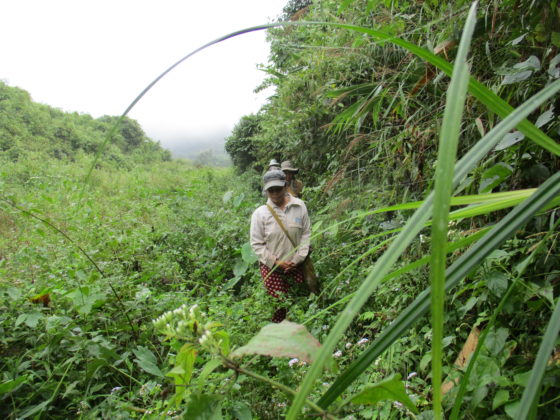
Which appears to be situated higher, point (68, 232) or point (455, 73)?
point (455, 73)

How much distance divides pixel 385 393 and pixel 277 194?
2.23 m

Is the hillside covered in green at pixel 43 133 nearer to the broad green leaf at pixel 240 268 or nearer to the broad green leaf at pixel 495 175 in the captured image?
the broad green leaf at pixel 240 268

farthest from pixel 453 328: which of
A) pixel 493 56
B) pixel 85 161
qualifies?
pixel 85 161

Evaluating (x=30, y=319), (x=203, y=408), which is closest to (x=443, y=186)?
(x=203, y=408)

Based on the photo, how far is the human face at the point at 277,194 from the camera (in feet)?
8.47

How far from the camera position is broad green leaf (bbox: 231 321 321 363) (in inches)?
13.1

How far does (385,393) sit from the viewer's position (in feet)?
1.33

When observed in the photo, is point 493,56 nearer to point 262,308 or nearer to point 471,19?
point 471,19

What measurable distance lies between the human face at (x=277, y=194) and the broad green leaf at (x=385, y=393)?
2.21 m

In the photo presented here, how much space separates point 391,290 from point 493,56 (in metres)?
1.14

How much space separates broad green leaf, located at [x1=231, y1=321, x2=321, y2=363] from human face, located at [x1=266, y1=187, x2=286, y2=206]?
2.20 m

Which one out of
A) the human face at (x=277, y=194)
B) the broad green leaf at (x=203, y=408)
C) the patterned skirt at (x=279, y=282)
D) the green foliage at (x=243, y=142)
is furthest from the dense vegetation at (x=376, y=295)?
the green foliage at (x=243, y=142)

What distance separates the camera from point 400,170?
5.64 feet

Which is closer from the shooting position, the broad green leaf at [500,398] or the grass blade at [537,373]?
the grass blade at [537,373]
